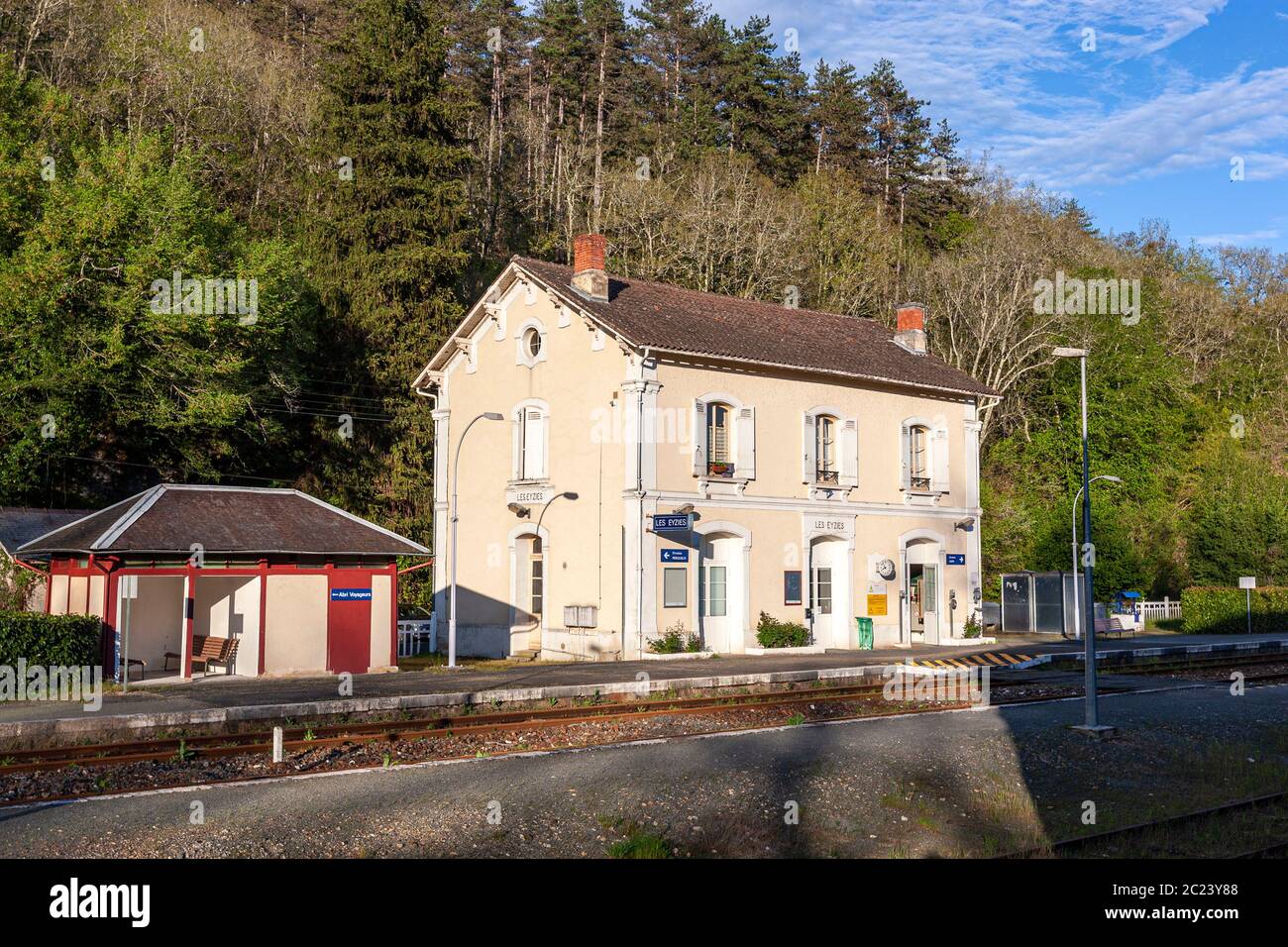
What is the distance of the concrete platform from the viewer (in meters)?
15.5

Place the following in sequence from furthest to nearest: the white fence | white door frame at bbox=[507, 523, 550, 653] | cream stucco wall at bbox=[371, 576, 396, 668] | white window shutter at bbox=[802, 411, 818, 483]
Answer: the white fence
white window shutter at bbox=[802, 411, 818, 483]
white door frame at bbox=[507, 523, 550, 653]
cream stucco wall at bbox=[371, 576, 396, 668]

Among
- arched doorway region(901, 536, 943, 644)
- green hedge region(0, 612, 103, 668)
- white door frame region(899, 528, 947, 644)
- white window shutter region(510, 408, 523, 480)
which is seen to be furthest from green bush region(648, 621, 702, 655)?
green hedge region(0, 612, 103, 668)

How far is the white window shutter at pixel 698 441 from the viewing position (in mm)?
26469

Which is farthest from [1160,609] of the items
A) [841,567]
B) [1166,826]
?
[1166,826]

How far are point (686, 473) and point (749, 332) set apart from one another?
4847mm

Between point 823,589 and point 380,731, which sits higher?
point 823,589

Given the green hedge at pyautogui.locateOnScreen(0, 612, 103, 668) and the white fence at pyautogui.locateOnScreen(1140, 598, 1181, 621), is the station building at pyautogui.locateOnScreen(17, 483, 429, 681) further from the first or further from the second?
the white fence at pyautogui.locateOnScreen(1140, 598, 1181, 621)

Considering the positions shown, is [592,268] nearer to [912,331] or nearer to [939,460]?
[912,331]

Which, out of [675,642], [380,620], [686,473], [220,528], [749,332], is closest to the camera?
[220,528]

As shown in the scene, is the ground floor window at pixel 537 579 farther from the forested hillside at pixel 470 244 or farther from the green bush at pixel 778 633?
the forested hillside at pixel 470 244

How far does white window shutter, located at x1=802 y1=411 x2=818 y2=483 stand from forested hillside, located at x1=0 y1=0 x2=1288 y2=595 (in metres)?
14.5

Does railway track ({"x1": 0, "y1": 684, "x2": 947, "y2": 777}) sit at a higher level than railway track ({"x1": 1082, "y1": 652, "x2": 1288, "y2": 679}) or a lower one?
higher

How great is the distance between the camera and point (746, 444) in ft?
89.4
